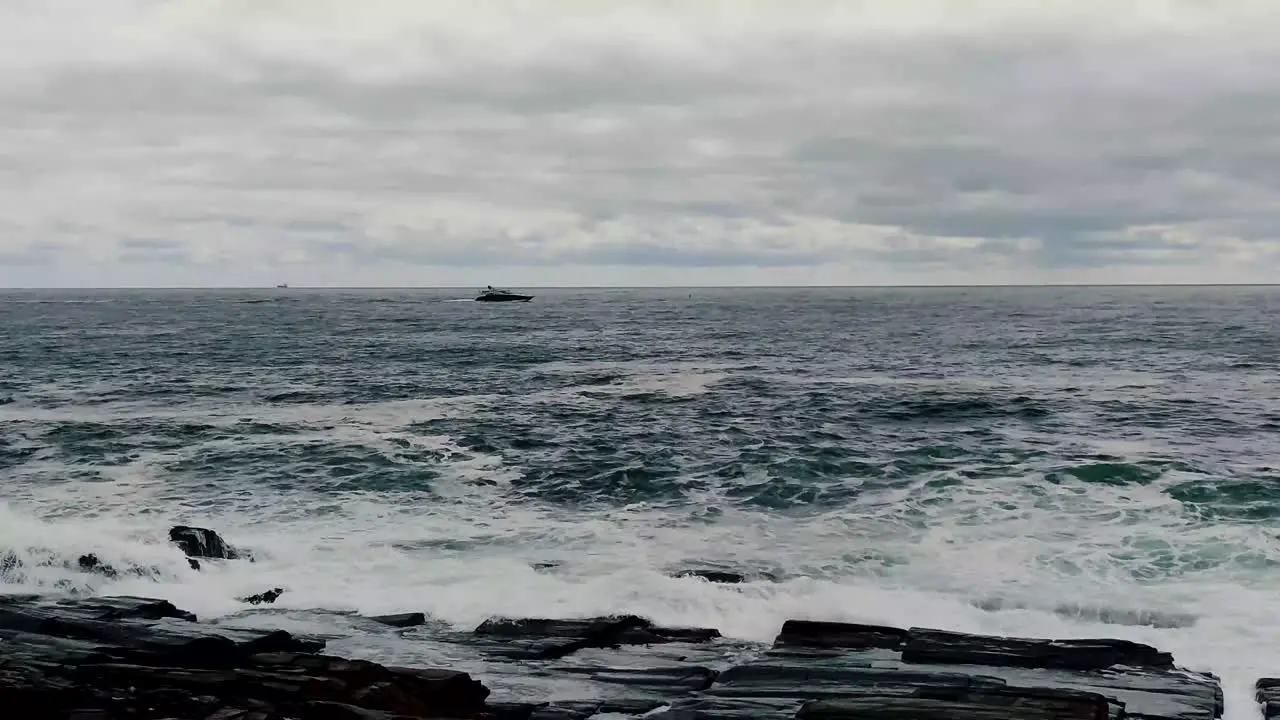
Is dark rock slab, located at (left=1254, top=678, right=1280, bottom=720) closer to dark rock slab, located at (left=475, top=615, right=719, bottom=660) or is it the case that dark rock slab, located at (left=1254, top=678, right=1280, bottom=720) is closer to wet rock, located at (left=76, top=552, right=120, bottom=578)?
dark rock slab, located at (left=475, top=615, right=719, bottom=660)

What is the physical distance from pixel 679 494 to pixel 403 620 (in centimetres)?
1280

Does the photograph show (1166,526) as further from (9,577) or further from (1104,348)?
(1104,348)

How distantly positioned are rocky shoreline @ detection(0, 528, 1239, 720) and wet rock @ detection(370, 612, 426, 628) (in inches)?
22.9

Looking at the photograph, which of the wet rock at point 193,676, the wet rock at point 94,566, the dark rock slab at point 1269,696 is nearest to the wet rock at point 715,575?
the wet rock at point 193,676

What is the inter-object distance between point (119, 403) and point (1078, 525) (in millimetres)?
41169

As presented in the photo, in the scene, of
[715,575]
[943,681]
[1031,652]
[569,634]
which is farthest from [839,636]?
[715,575]

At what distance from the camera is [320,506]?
27734 mm

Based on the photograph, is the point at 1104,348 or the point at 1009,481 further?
the point at 1104,348

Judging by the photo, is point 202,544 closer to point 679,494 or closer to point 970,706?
point 679,494

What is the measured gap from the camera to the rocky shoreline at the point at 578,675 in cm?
1209

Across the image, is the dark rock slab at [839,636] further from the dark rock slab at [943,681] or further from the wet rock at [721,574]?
the wet rock at [721,574]

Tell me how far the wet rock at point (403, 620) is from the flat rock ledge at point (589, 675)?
2.71 ft

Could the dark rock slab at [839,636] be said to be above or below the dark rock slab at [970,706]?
below

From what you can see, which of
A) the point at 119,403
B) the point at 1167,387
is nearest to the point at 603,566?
the point at 119,403
